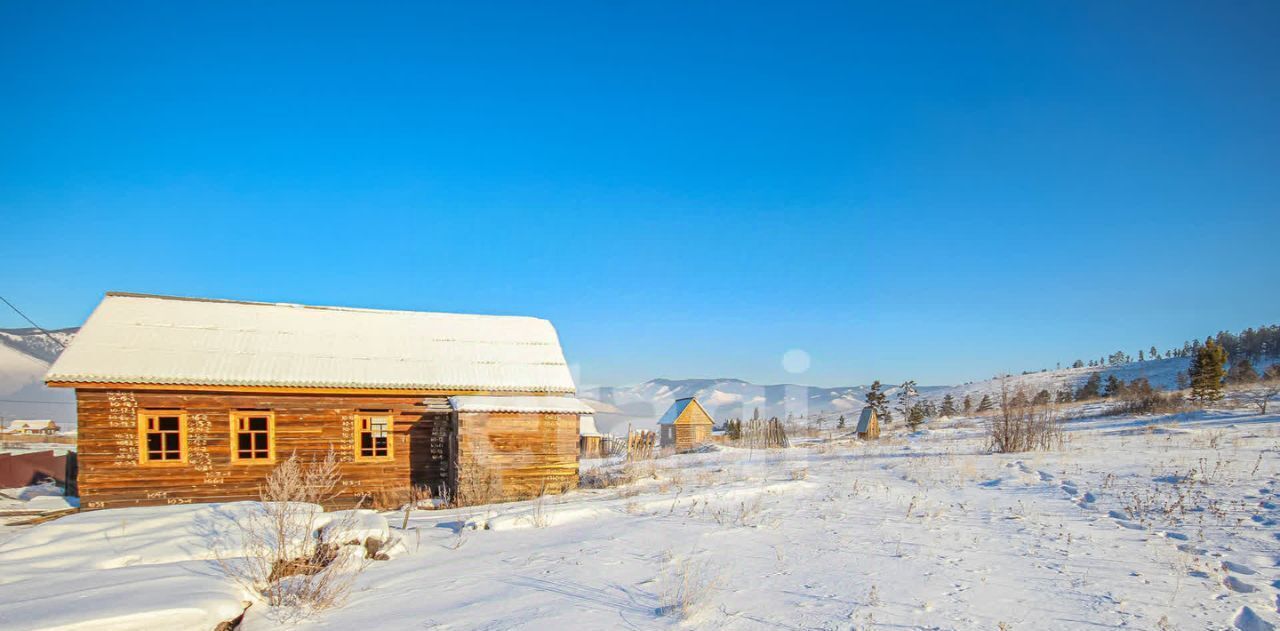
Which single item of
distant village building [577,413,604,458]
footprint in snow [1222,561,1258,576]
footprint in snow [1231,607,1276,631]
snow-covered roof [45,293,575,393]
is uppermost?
snow-covered roof [45,293,575,393]

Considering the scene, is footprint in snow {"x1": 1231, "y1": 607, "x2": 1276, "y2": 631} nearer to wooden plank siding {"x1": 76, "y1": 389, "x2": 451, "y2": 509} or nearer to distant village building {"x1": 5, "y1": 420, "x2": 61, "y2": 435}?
wooden plank siding {"x1": 76, "y1": 389, "x2": 451, "y2": 509}

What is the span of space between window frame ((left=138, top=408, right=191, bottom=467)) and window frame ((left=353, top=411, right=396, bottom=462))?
3.79 m

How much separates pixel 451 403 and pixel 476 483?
7.77 ft

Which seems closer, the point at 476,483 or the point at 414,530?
the point at 414,530

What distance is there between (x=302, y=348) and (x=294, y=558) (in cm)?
1233

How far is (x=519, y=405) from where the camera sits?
16391 millimetres

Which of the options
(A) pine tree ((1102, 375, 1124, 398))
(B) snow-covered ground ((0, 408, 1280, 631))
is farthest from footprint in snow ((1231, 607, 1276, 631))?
(A) pine tree ((1102, 375, 1124, 398))

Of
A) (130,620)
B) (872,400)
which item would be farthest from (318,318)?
(872,400)

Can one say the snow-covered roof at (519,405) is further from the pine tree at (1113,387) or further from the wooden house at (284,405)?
the pine tree at (1113,387)

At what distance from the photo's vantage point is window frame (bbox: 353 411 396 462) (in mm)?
16109

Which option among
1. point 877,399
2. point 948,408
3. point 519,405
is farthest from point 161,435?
point 948,408

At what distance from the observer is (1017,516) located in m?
9.02

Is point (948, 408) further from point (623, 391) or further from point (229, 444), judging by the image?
point (229, 444)

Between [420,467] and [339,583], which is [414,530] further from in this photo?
[420,467]
